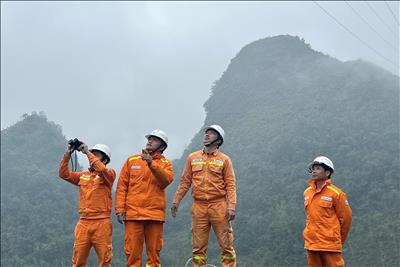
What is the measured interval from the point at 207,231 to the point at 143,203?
3.08ft

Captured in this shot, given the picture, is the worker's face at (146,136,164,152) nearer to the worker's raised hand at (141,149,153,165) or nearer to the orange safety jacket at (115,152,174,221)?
the orange safety jacket at (115,152,174,221)

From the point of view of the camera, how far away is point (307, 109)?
203ft

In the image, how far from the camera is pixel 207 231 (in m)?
5.99

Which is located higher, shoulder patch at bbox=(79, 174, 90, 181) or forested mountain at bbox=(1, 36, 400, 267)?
forested mountain at bbox=(1, 36, 400, 267)

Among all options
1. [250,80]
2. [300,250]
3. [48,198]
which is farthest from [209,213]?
[250,80]

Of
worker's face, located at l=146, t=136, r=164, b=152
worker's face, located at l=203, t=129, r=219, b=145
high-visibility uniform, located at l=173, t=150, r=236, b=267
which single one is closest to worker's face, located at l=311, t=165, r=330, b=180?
high-visibility uniform, located at l=173, t=150, r=236, b=267

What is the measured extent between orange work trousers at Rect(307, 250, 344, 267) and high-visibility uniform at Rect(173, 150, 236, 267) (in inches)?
38.0

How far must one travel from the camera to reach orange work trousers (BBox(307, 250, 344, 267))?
211 inches

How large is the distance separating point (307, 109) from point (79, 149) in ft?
191

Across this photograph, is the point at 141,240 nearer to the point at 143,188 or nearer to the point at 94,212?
the point at 143,188

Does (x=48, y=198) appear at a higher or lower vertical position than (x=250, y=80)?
lower

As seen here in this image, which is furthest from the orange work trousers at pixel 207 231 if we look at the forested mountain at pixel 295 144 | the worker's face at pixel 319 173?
the forested mountain at pixel 295 144

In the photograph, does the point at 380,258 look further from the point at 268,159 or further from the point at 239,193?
the point at 268,159

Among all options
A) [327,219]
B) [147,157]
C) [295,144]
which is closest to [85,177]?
[147,157]
